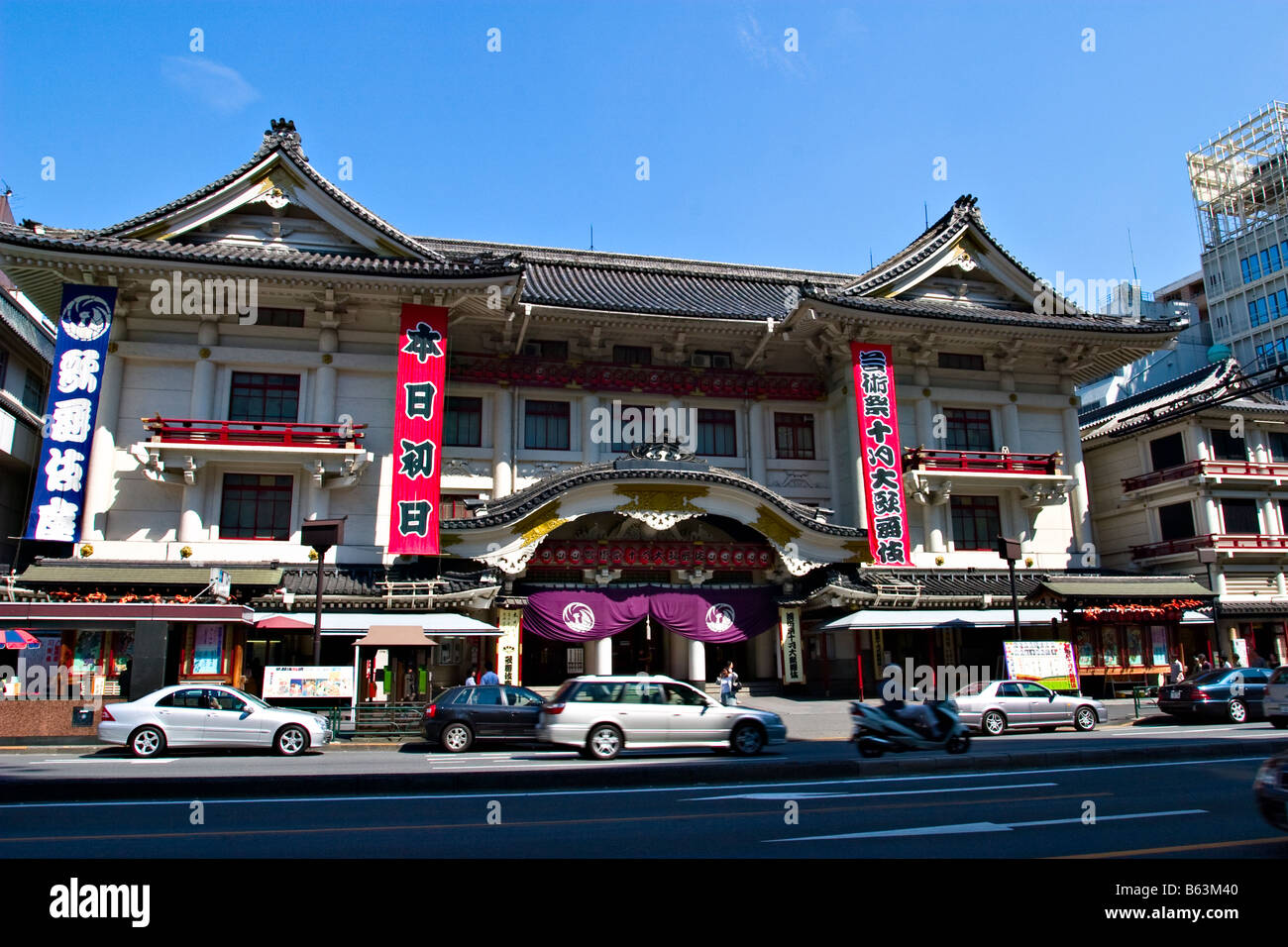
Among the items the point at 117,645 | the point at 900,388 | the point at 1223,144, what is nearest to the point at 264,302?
the point at 117,645

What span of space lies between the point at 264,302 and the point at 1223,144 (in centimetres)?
7006

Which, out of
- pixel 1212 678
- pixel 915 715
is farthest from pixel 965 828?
pixel 1212 678

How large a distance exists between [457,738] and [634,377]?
50.5 feet

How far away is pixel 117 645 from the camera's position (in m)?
22.4

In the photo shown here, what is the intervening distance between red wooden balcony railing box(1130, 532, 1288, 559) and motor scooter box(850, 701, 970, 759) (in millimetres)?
20539

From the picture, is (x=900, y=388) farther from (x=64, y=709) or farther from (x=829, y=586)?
(x=64, y=709)

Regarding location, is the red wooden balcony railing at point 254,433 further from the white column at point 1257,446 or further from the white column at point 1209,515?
the white column at point 1257,446

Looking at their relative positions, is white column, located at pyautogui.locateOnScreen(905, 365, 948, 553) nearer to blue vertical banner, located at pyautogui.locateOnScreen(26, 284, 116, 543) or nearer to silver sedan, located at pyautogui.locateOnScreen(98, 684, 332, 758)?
silver sedan, located at pyautogui.locateOnScreen(98, 684, 332, 758)

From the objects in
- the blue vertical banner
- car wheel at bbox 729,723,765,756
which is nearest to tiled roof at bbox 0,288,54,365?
→ the blue vertical banner

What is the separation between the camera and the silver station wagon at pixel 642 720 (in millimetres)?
15766

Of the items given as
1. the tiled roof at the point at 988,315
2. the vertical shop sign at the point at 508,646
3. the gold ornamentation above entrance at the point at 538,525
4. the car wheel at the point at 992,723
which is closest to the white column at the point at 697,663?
the vertical shop sign at the point at 508,646

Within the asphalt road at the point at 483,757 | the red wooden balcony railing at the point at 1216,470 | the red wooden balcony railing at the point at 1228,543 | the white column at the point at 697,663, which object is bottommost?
the asphalt road at the point at 483,757

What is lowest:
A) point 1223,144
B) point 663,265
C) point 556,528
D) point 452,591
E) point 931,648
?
point 931,648

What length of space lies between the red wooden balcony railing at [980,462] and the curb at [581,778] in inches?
593
